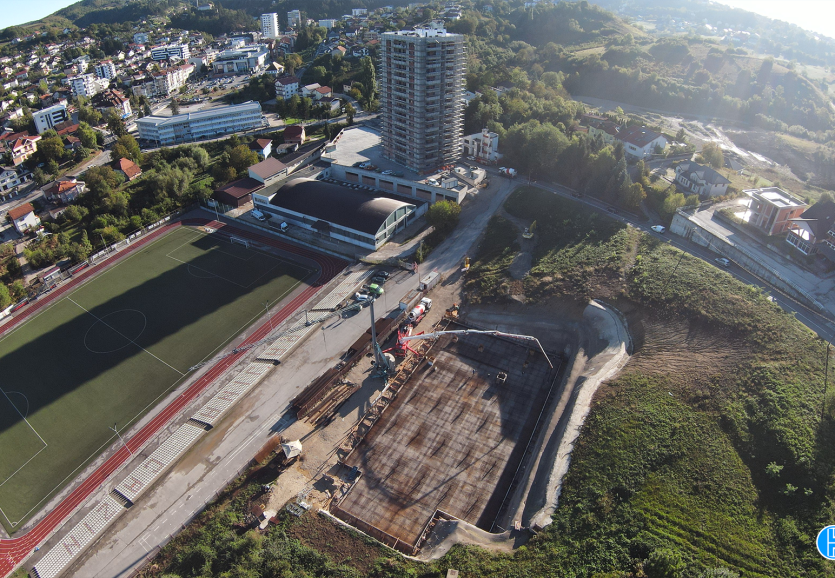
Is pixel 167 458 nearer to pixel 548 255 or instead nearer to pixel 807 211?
pixel 548 255

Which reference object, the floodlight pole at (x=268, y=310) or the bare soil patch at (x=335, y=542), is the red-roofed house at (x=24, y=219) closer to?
the floodlight pole at (x=268, y=310)

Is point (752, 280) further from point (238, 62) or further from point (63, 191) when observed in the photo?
point (238, 62)

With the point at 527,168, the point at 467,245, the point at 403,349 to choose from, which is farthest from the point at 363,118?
the point at 403,349

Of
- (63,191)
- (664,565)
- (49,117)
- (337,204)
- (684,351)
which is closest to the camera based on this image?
(664,565)

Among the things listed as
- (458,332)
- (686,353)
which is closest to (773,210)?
(686,353)

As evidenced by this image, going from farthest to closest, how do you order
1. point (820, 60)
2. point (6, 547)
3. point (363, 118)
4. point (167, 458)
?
1. point (820, 60)
2. point (363, 118)
3. point (167, 458)
4. point (6, 547)
